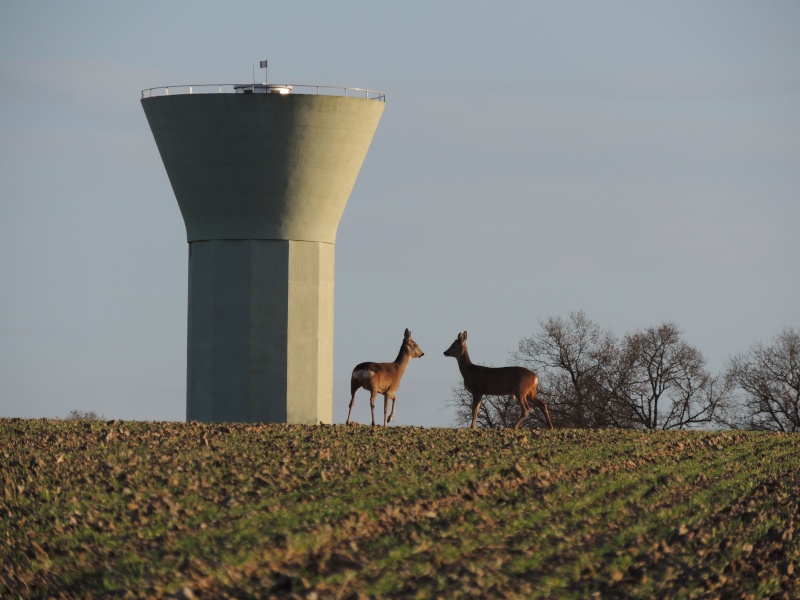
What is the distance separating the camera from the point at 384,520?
43.4ft

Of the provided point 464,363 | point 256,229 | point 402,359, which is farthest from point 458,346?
point 256,229

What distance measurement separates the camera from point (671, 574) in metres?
11.9

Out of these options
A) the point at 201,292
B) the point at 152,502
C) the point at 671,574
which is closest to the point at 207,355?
the point at 201,292

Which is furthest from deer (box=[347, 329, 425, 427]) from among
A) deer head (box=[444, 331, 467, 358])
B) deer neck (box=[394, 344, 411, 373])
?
deer head (box=[444, 331, 467, 358])

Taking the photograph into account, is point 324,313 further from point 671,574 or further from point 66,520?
point 671,574

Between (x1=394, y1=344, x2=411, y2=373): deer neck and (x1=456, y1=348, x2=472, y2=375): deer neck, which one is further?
(x1=394, y1=344, x2=411, y2=373): deer neck

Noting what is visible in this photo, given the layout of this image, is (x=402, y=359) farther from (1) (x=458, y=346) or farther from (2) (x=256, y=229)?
(2) (x=256, y=229)

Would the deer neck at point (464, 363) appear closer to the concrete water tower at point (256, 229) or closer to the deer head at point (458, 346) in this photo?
the deer head at point (458, 346)

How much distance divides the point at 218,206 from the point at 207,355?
3.63 metres

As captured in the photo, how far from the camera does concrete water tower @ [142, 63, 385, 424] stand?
33.4 metres

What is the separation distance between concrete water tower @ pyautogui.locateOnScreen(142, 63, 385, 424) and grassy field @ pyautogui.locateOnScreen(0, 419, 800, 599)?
480 inches

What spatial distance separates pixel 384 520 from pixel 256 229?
69.0 feet

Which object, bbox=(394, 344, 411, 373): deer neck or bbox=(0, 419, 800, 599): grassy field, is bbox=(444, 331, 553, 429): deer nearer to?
bbox=(394, 344, 411, 373): deer neck

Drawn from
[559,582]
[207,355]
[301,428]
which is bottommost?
[559,582]
